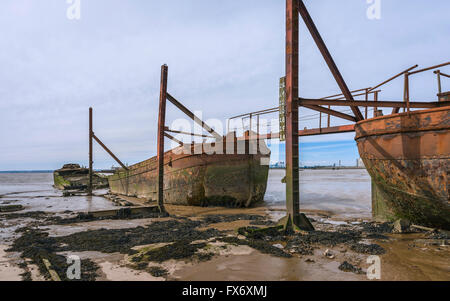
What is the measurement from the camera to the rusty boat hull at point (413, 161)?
534cm

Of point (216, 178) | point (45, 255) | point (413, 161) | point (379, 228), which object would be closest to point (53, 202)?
point (216, 178)

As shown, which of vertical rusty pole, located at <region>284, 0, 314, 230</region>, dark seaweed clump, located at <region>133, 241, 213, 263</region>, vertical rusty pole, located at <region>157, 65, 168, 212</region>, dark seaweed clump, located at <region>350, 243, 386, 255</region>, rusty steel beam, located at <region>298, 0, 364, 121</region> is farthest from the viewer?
vertical rusty pole, located at <region>157, 65, 168, 212</region>

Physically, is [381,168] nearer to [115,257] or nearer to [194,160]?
[115,257]

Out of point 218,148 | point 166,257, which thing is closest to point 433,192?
point 166,257

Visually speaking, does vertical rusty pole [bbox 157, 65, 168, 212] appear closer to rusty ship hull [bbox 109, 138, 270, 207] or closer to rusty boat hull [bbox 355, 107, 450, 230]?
rusty ship hull [bbox 109, 138, 270, 207]

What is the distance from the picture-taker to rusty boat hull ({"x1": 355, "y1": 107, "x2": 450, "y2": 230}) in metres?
5.34

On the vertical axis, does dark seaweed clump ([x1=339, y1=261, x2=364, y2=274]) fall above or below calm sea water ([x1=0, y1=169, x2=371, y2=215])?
above

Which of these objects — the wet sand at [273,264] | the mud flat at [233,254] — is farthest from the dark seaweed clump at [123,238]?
the wet sand at [273,264]

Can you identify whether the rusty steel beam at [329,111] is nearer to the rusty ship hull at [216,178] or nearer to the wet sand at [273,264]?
the wet sand at [273,264]

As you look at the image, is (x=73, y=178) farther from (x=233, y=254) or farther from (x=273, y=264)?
(x=273, y=264)

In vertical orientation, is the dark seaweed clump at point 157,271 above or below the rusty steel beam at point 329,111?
below

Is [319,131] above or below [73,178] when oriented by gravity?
above

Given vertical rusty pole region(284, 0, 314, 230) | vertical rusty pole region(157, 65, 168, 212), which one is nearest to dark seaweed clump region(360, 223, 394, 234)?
vertical rusty pole region(284, 0, 314, 230)

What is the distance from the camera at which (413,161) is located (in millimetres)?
Result: 5727
